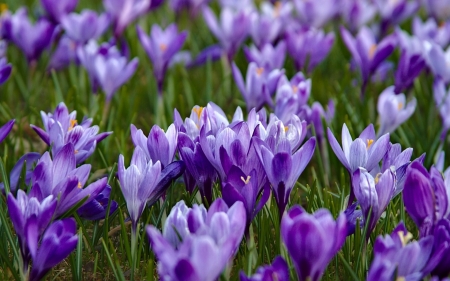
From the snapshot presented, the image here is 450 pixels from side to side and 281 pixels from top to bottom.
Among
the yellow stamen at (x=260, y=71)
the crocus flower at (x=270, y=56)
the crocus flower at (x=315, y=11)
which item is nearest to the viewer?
the yellow stamen at (x=260, y=71)

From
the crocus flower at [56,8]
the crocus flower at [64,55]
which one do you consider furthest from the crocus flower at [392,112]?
the crocus flower at [56,8]

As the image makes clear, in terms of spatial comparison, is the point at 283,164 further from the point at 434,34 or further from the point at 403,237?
the point at 434,34

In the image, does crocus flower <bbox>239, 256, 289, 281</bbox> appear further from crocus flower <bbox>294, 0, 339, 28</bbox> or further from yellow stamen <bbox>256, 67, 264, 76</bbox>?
crocus flower <bbox>294, 0, 339, 28</bbox>

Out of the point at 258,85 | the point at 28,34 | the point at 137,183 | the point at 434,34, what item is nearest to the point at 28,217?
the point at 137,183

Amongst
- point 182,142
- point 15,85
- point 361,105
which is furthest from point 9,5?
point 182,142

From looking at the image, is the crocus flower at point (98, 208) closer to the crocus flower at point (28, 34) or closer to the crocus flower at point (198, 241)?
the crocus flower at point (198, 241)

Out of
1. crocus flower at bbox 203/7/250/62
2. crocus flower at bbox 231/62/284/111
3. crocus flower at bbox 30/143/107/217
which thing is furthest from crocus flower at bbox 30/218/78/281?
crocus flower at bbox 203/7/250/62
